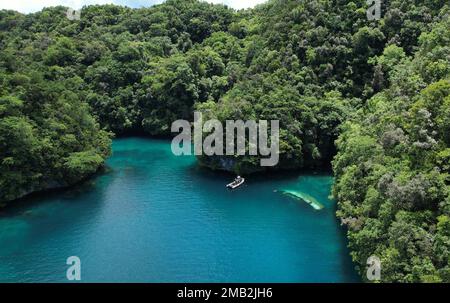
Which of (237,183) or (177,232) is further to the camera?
(237,183)

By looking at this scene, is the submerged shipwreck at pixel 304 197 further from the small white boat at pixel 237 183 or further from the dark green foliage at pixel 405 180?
the small white boat at pixel 237 183

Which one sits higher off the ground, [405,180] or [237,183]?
[405,180]

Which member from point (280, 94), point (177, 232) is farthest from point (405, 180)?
point (280, 94)

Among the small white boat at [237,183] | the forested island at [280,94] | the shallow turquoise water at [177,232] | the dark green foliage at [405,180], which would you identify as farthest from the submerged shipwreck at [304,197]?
the small white boat at [237,183]

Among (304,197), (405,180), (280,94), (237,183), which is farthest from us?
(280,94)

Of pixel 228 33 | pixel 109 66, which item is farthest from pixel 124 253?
pixel 228 33

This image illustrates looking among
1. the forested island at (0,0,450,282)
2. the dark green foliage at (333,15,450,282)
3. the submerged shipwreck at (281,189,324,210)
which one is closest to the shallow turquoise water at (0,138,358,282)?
the submerged shipwreck at (281,189,324,210)

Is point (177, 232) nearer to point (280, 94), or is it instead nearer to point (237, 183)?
point (237, 183)

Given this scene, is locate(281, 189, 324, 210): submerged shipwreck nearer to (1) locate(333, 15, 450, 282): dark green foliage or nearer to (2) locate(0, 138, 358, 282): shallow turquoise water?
(2) locate(0, 138, 358, 282): shallow turquoise water
